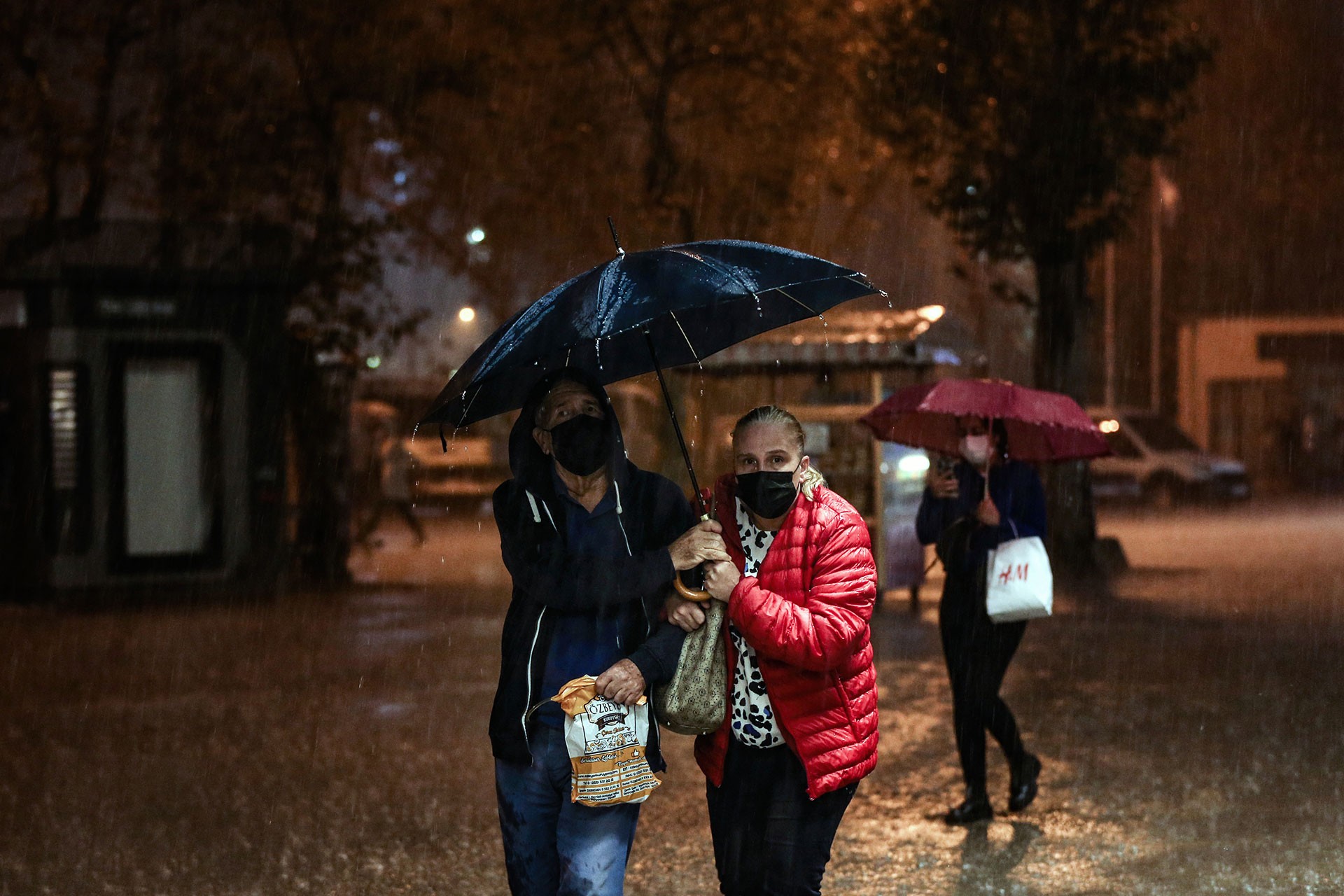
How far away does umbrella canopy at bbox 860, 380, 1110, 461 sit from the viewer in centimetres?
598

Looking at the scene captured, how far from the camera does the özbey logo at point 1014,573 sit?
586 centimetres

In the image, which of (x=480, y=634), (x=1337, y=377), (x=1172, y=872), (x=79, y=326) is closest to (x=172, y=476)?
(x=79, y=326)

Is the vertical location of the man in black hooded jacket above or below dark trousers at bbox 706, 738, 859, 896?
above

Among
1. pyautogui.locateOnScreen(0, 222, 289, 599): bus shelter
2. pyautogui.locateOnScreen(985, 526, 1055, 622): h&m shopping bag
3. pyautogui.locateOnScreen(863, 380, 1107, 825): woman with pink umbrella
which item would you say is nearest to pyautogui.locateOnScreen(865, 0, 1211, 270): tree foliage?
pyautogui.locateOnScreen(0, 222, 289, 599): bus shelter

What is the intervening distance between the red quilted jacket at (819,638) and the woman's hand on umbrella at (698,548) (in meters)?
0.09

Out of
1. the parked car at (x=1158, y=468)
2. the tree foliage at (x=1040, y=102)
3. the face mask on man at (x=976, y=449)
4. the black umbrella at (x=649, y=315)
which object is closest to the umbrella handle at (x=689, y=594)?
the black umbrella at (x=649, y=315)

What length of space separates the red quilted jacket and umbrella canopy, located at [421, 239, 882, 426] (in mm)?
530

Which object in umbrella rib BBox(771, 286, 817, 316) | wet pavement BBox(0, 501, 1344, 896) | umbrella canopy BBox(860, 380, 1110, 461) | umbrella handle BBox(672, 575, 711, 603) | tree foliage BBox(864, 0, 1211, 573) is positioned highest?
tree foliage BBox(864, 0, 1211, 573)

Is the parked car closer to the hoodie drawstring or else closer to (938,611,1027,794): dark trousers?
(938,611,1027,794): dark trousers

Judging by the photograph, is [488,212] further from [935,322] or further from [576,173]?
[935,322]

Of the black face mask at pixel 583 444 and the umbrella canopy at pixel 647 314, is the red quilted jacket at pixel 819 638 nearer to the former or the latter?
the black face mask at pixel 583 444

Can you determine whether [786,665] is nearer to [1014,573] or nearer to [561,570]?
[561,570]

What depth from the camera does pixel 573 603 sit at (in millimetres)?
3434

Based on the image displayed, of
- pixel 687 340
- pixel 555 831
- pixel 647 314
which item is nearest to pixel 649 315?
pixel 647 314
